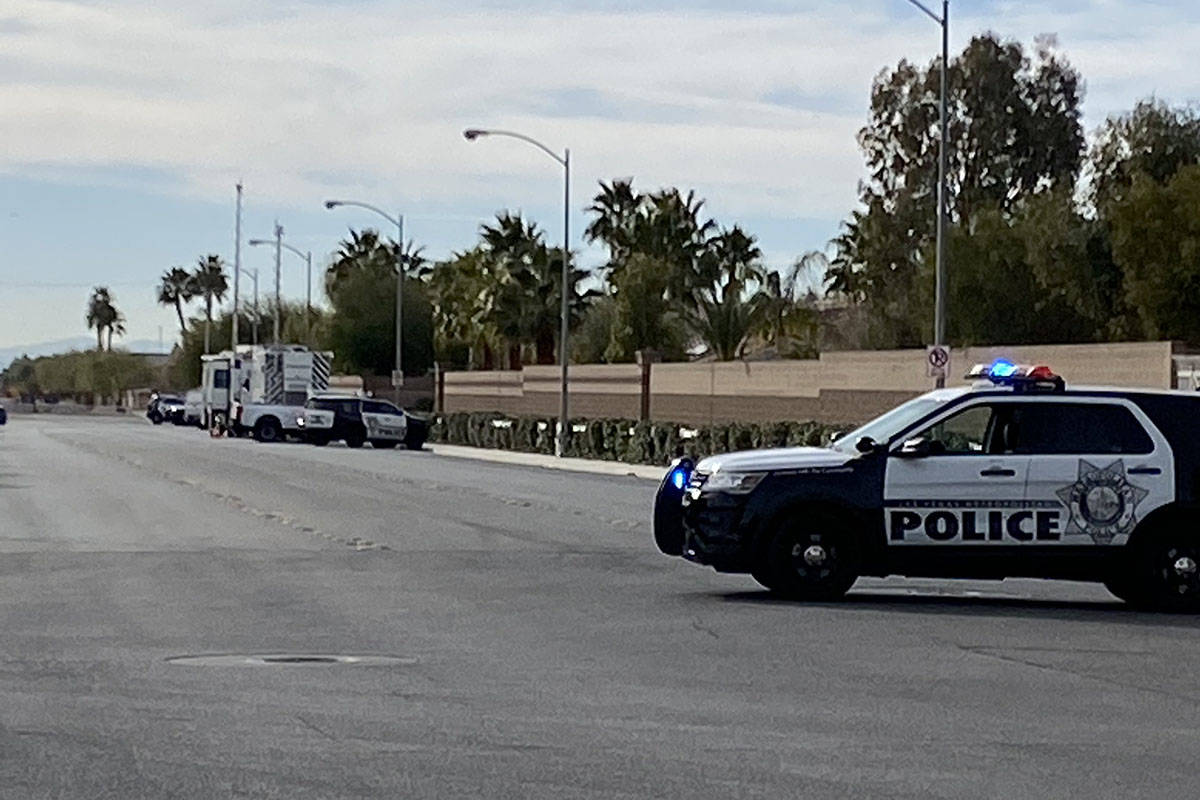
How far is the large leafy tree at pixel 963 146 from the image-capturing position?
7756 cm

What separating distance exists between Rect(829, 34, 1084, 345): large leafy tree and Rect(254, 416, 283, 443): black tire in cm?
2094

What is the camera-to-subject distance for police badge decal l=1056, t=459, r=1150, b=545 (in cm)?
1783

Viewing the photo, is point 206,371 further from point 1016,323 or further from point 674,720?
point 674,720

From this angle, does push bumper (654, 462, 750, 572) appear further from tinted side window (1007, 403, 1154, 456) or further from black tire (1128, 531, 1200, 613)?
black tire (1128, 531, 1200, 613)

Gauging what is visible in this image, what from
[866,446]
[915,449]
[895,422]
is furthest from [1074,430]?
[866,446]

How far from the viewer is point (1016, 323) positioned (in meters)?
71.6

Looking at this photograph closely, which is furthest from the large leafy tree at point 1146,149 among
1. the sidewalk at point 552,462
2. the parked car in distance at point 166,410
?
the parked car in distance at point 166,410

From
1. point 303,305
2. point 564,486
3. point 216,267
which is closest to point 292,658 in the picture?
point 564,486

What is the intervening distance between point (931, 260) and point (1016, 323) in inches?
132

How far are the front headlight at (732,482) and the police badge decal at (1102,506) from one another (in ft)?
7.88

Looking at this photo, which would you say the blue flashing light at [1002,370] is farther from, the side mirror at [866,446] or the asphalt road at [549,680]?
the asphalt road at [549,680]

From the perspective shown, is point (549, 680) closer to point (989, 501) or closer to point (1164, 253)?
point (989, 501)

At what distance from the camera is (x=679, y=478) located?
18.9 meters

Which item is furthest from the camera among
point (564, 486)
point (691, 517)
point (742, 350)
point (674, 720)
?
point (742, 350)
